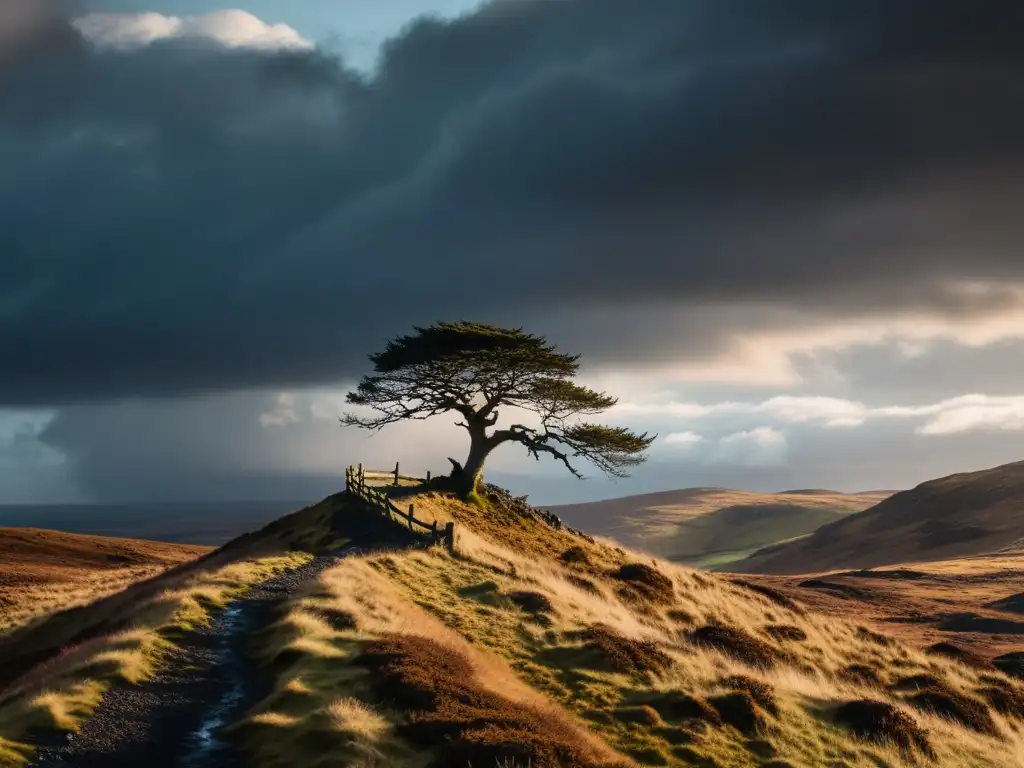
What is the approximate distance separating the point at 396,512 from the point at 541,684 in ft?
85.0

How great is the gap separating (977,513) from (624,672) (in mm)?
177871

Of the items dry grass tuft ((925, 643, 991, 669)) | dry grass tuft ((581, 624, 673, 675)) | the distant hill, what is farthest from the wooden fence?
the distant hill

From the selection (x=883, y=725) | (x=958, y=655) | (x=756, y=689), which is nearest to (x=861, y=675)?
(x=958, y=655)

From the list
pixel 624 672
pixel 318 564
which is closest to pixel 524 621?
pixel 624 672

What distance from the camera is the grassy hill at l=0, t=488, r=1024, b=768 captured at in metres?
16.5

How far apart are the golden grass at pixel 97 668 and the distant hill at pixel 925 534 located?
451ft

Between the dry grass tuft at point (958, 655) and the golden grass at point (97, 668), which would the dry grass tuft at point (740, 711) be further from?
the dry grass tuft at point (958, 655)

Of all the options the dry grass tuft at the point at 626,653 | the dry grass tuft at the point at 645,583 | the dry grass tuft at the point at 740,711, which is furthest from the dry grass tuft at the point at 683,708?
the dry grass tuft at the point at 645,583

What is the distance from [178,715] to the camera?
61.5 ft

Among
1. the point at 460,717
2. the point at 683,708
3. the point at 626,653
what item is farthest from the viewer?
the point at 626,653

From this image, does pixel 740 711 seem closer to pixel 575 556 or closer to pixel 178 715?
pixel 178 715

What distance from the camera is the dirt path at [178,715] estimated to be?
52.4ft

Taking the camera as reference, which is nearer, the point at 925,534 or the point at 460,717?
the point at 460,717

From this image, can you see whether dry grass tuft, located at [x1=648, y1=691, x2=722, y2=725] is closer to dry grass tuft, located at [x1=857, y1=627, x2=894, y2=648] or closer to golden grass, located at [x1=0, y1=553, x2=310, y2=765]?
golden grass, located at [x1=0, y1=553, x2=310, y2=765]
